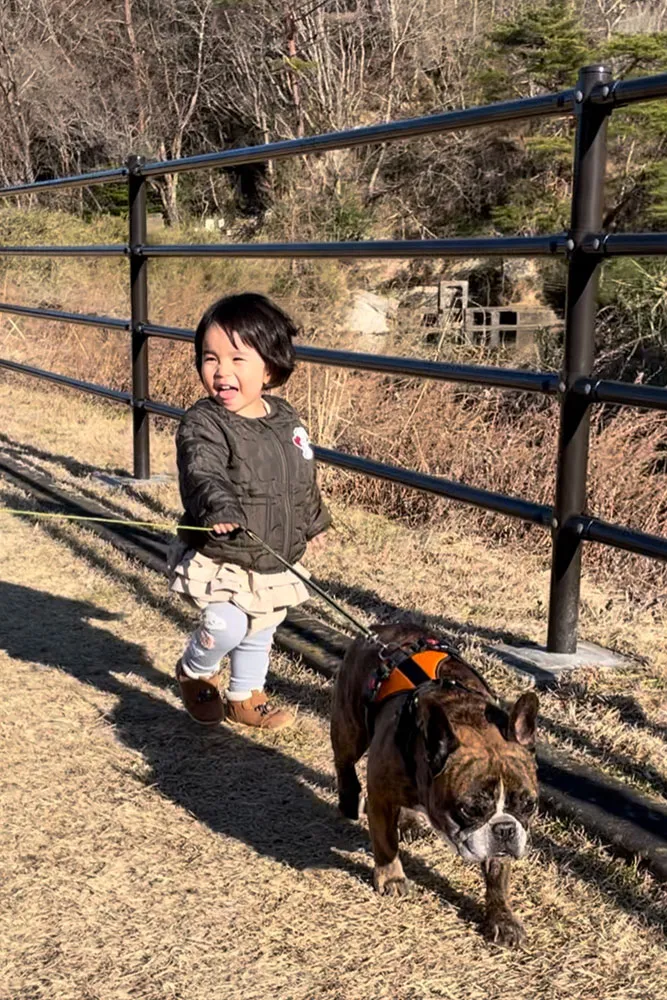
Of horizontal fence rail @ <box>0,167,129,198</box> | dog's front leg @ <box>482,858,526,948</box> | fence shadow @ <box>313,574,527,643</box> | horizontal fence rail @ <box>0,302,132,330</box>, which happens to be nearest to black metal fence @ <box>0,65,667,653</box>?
fence shadow @ <box>313,574,527,643</box>

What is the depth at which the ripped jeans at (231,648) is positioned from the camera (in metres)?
2.90

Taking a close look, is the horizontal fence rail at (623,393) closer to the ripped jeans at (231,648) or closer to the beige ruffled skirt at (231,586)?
the beige ruffled skirt at (231,586)

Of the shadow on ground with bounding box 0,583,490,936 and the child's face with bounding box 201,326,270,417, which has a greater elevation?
the child's face with bounding box 201,326,270,417

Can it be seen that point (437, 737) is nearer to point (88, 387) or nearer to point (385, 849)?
point (385, 849)

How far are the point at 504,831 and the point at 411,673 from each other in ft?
1.44

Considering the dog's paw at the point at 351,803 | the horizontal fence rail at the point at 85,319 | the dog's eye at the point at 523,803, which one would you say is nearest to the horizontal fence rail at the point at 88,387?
the horizontal fence rail at the point at 85,319

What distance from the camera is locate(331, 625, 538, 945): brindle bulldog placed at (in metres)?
1.87

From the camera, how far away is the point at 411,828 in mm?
2416

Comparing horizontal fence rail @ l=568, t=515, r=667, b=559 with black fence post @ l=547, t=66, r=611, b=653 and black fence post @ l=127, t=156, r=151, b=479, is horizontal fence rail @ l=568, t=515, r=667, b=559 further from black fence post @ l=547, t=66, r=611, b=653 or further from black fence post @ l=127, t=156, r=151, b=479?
black fence post @ l=127, t=156, r=151, b=479

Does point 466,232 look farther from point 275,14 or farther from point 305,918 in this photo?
point 305,918

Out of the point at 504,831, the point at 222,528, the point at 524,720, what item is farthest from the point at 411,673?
the point at 222,528

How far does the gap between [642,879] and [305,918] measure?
65 centimetres

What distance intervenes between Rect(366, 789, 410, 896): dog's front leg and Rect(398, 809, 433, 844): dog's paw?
0.54 ft

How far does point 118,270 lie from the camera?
12844mm
